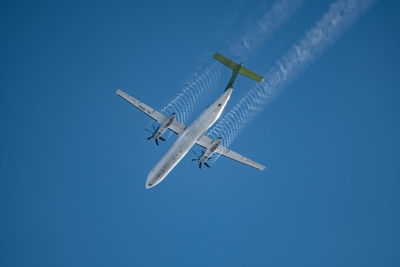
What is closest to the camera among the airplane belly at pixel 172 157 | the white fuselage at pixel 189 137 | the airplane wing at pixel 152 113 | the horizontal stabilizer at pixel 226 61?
the white fuselage at pixel 189 137

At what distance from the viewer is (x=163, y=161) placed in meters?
30.8

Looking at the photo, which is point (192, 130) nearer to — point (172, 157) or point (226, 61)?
point (172, 157)

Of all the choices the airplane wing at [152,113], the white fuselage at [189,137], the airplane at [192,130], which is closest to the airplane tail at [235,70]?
the airplane at [192,130]

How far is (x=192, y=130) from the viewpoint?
29406 millimetres

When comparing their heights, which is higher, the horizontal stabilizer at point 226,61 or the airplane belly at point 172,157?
the horizontal stabilizer at point 226,61

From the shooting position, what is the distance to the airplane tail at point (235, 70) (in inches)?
1125

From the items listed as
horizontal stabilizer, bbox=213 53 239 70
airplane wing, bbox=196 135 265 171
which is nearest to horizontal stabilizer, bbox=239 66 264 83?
horizontal stabilizer, bbox=213 53 239 70

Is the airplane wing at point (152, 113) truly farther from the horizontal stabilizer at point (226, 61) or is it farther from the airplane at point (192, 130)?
the horizontal stabilizer at point (226, 61)

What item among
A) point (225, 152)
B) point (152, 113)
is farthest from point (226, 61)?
point (225, 152)

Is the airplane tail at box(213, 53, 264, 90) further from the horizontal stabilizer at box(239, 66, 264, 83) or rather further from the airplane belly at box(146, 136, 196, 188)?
the airplane belly at box(146, 136, 196, 188)

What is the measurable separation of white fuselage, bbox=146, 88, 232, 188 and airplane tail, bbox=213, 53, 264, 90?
1.53 m

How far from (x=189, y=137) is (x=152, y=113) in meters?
5.17

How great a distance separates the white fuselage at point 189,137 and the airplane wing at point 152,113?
237cm

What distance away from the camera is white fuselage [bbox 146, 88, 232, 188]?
28.3 m
